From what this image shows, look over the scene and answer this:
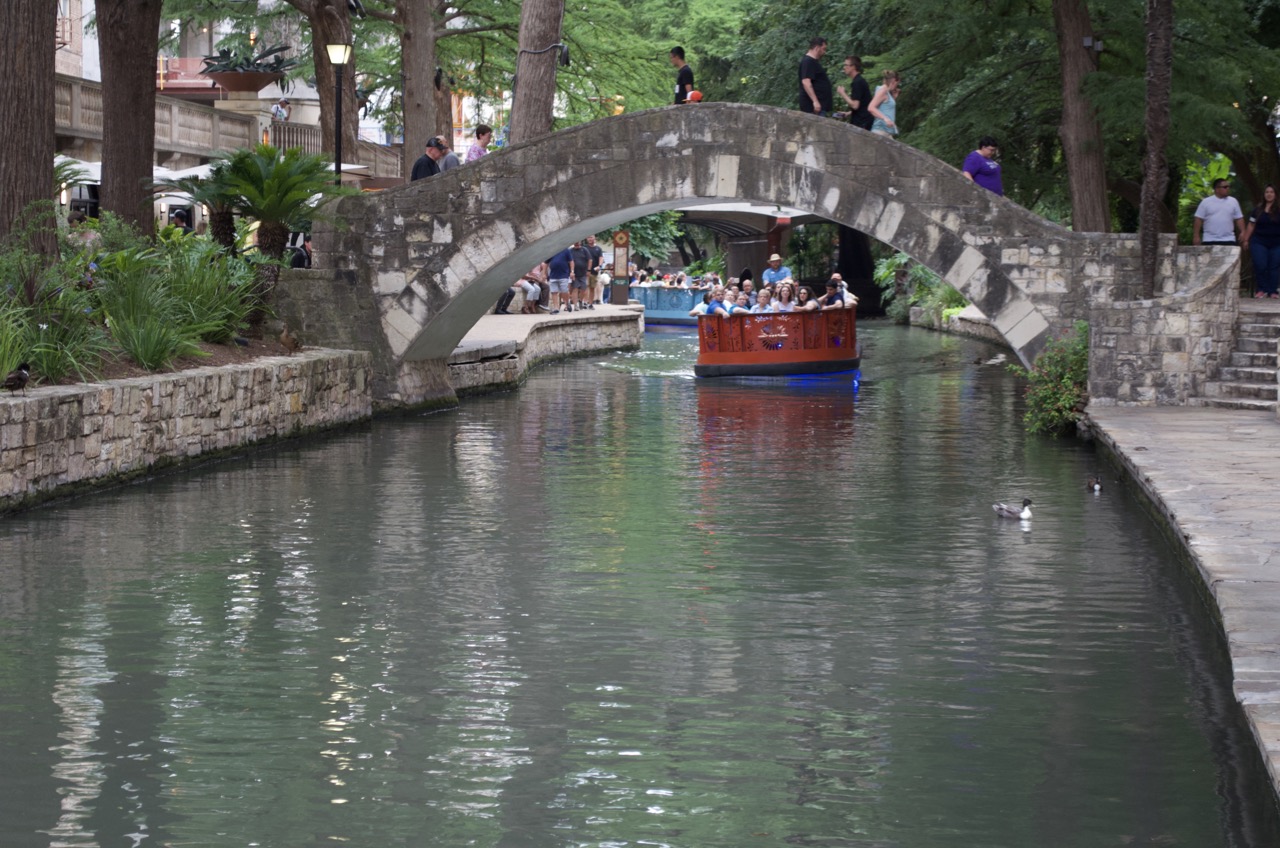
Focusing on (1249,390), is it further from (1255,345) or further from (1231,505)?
(1231,505)

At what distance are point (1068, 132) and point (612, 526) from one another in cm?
1291

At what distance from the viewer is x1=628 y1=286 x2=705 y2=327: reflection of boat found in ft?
170

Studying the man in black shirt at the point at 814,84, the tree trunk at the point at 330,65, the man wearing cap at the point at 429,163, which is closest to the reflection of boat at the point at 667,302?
the tree trunk at the point at 330,65

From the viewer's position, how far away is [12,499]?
13562mm

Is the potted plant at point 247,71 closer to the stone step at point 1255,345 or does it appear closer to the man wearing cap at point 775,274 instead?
the man wearing cap at point 775,274

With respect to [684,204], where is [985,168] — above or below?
above

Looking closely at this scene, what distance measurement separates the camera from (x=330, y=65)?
1248 inches

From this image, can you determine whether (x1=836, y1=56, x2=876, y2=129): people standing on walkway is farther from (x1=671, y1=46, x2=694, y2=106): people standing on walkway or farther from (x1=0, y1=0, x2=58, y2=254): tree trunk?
(x1=0, y1=0, x2=58, y2=254): tree trunk

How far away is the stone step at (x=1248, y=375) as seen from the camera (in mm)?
18692

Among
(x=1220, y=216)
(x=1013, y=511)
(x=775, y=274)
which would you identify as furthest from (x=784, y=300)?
(x=1013, y=511)

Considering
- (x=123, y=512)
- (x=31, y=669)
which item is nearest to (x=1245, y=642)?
(x=31, y=669)

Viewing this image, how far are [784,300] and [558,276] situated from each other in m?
7.62

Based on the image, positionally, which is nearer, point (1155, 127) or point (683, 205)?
point (1155, 127)

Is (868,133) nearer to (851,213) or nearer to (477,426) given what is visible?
(851,213)
